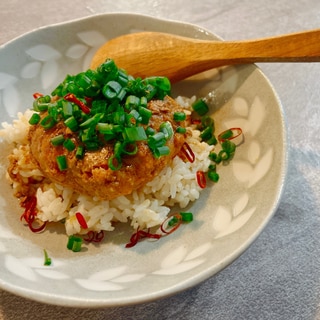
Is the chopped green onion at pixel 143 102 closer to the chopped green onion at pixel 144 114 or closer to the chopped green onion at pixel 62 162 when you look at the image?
the chopped green onion at pixel 144 114

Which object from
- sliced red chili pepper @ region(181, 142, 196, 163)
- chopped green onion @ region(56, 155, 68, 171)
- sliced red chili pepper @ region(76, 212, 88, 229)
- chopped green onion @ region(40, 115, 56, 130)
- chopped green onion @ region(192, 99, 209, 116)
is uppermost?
chopped green onion @ region(40, 115, 56, 130)

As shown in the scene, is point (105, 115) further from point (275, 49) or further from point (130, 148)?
point (275, 49)

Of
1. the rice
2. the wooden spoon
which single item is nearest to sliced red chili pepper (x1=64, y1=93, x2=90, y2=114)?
the rice

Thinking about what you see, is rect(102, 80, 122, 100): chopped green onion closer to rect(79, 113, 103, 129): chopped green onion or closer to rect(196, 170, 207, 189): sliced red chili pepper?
rect(79, 113, 103, 129): chopped green onion

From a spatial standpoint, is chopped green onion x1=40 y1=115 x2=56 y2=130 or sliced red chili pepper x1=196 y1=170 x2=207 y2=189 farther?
sliced red chili pepper x1=196 y1=170 x2=207 y2=189

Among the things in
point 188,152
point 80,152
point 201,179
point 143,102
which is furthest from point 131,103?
point 201,179

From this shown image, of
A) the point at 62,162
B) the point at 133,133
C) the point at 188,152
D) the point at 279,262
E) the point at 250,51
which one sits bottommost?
the point at 279,262
